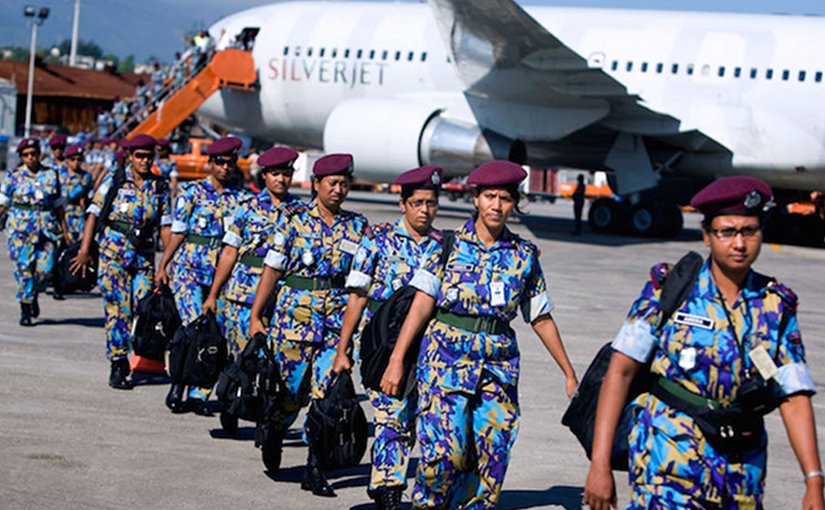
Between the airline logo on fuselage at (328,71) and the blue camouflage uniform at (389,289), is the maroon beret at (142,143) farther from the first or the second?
the airline logo on fuselage at (328,71)

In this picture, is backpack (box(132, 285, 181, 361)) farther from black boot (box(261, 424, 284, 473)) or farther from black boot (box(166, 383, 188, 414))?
black boot (box(261, 424, 284, 473))

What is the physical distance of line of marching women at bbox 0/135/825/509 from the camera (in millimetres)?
4504

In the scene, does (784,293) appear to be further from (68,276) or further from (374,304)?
(68,276)

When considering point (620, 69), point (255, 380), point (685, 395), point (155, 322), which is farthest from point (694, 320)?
point (620, 69)

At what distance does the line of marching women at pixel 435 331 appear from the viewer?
450cm

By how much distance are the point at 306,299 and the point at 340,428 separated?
914 mm

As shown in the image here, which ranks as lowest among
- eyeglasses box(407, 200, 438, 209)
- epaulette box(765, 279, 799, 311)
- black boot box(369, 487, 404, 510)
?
black boot box(369, 487, 404, 510)

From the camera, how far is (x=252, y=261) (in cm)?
881

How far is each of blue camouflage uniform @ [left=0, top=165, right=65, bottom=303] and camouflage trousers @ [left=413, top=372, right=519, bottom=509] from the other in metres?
8.06

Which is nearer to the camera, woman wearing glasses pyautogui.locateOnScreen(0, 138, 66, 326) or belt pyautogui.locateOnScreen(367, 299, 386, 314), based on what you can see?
belt pyautogui.locateOnScreen(367, 299, 386, 314)

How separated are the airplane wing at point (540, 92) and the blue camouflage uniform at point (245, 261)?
626 inches

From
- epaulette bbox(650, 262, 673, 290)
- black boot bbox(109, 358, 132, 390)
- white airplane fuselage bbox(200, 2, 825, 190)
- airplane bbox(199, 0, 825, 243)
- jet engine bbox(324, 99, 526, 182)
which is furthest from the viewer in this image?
jet engine bbox(324, 99, 526, 182)

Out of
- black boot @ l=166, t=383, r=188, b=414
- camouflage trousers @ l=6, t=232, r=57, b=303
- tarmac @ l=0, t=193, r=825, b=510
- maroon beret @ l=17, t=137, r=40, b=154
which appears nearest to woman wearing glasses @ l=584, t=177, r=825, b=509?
tarmac @ l=0, t=193, r=825, b=510

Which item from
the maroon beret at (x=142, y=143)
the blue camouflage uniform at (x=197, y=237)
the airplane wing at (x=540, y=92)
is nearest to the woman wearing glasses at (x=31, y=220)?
the maroon beret at (x=142, y=143)
